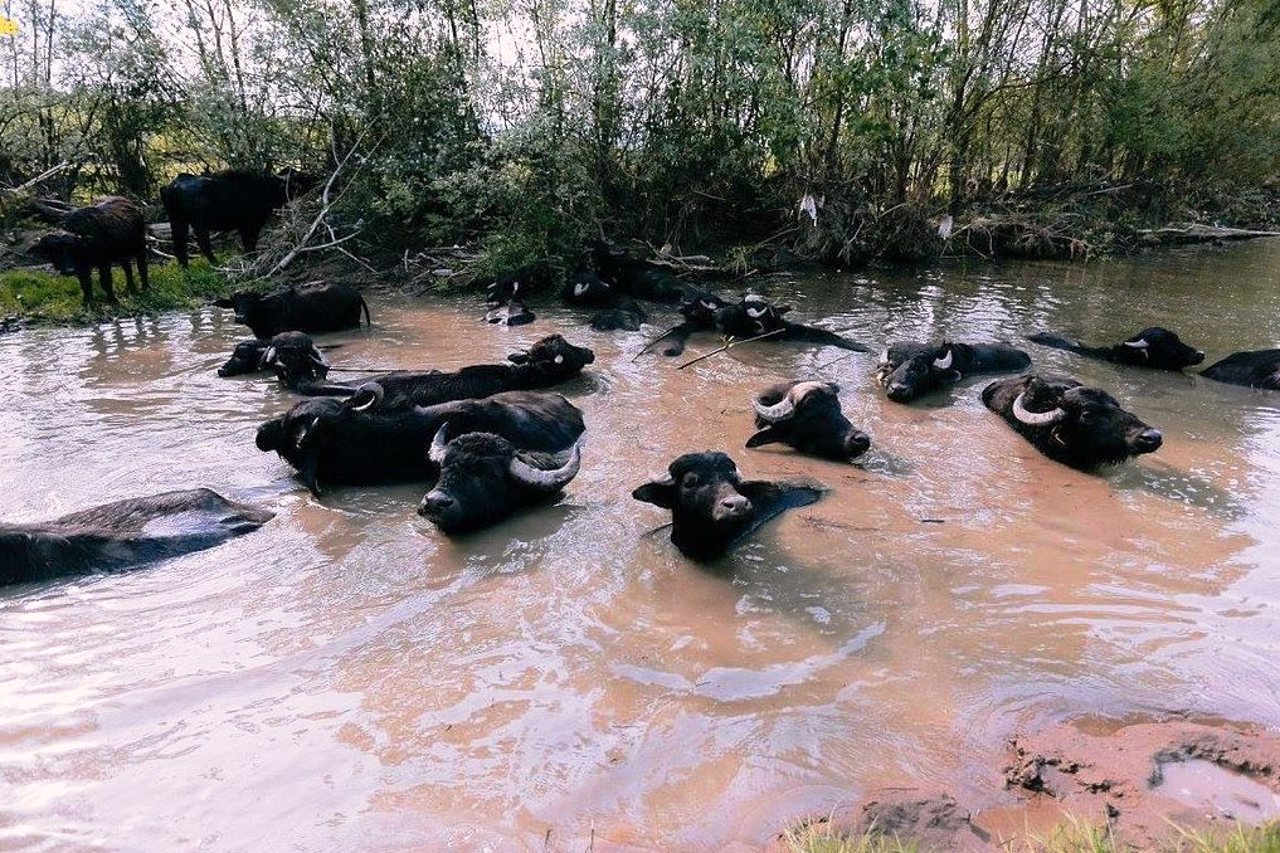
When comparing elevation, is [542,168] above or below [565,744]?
above

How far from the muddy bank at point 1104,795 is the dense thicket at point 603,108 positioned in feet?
40.1

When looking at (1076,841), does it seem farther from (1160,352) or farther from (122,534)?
(1160,352)

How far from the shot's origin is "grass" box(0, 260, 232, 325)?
454 inches

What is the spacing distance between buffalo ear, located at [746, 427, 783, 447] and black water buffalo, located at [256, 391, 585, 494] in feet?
6.10

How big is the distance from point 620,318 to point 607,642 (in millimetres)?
8232

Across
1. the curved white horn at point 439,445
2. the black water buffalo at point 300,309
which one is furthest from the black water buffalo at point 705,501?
the black water buffalo at point 300,309

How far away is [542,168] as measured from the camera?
14797 mm

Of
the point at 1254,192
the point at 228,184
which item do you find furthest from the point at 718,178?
the point at 1254,192

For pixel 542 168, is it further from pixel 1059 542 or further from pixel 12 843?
pixel 12 843

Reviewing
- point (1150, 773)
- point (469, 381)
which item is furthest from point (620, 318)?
point (1150, 773)

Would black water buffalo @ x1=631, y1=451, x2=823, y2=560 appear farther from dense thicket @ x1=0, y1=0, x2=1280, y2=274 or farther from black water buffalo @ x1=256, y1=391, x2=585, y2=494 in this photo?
dense thicket @ x1=0, y1=0, x2=1280, y2=274

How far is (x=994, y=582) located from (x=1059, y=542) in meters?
0.83

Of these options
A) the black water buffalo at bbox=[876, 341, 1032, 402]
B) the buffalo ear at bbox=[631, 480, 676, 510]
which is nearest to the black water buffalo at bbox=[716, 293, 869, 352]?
the black water buffalo at bbox=[876, 341, 1032, 402]

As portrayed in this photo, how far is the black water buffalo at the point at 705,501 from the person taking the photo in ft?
15.8
